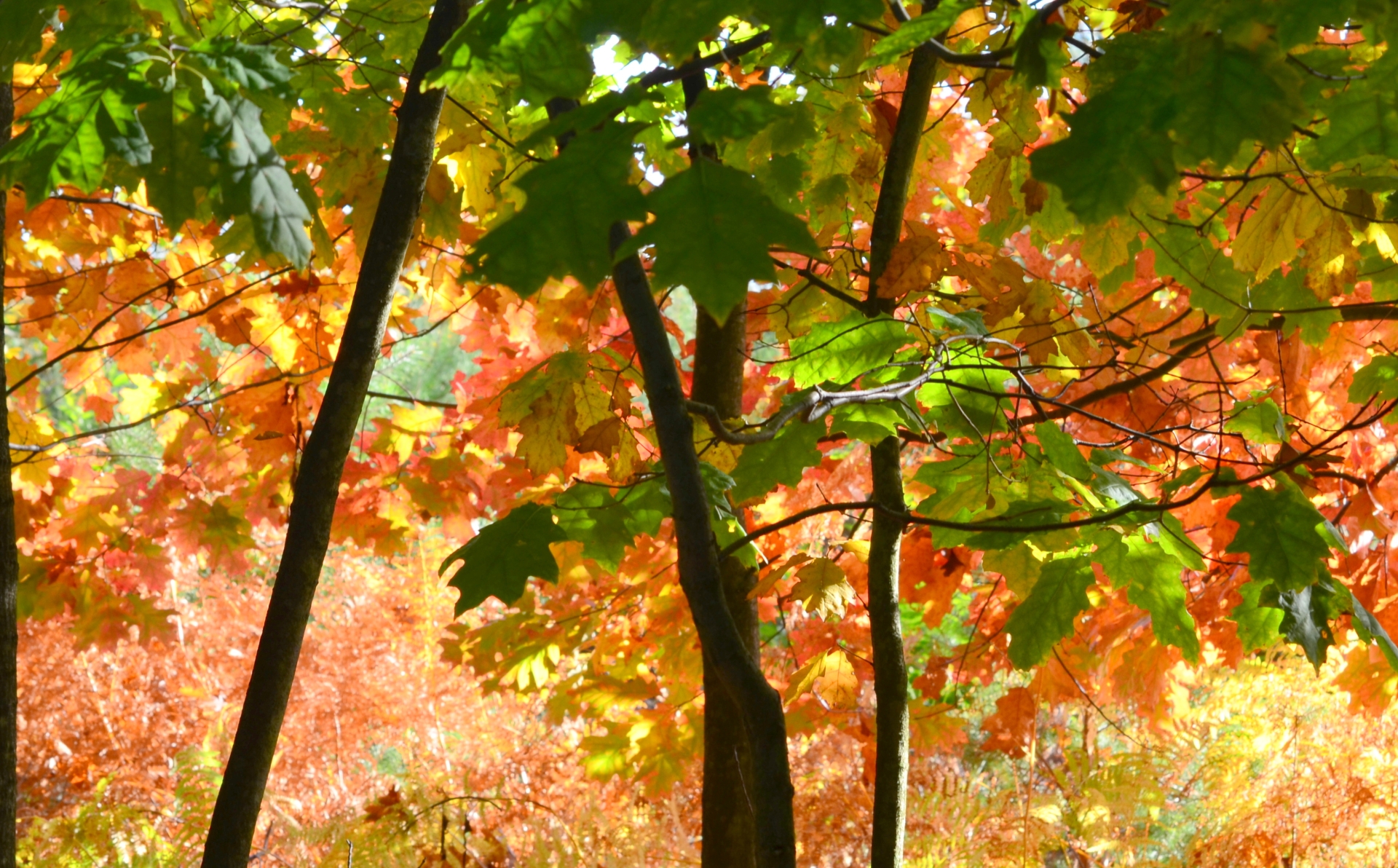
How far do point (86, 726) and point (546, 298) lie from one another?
4.34 m

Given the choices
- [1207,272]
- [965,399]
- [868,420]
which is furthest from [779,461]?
[1207,272]

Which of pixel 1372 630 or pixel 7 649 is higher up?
pixel 7 649

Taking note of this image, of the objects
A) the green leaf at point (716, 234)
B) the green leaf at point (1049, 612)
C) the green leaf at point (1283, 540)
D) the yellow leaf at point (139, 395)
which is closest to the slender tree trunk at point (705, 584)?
the green leaf at point (716, 234)

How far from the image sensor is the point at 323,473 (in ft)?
4.90

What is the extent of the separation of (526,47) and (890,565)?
3.67 feet

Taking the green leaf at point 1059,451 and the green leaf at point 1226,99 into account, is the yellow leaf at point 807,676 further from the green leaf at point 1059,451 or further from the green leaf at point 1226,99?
the green leaf at point 1226,99

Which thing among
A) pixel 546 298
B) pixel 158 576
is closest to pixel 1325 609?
pixel 546 298

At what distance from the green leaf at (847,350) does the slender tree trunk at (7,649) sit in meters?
1.36

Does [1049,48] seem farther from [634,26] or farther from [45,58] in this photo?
[45,58]

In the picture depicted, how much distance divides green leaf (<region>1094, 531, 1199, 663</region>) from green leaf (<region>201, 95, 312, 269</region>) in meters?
1.14

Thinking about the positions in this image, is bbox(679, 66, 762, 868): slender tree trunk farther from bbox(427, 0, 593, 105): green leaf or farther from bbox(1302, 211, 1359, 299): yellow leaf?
bbox(427, 0, 593, 105): green leaf

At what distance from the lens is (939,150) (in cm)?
268

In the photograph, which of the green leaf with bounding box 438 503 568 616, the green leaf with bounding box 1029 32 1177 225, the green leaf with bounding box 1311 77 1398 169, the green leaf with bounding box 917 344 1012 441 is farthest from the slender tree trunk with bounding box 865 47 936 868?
the green leaf with bounding box 1029 32 1177 225

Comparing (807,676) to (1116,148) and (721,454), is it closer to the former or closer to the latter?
(721,454)
